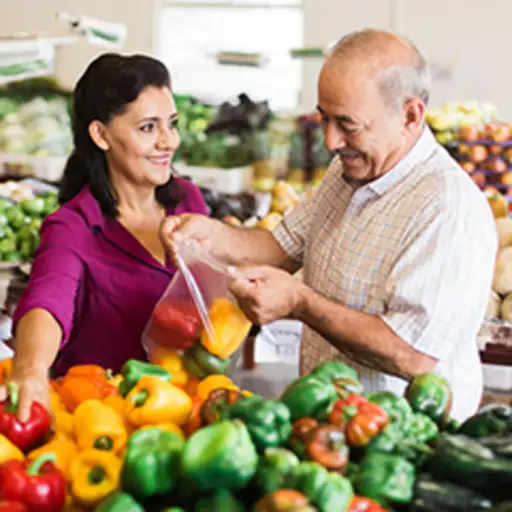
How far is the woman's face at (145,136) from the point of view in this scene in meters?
2.41

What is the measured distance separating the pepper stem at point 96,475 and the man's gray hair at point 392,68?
111 cm

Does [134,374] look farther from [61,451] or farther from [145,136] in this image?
[145,136]

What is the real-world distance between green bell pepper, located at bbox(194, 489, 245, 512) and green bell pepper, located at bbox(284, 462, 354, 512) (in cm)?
8

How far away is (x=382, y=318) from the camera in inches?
78.1

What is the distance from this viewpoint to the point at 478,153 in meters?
4.47

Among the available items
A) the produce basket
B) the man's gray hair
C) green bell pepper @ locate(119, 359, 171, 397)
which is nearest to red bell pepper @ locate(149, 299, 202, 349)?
green bell pepper @ locate(119, 359, 171, 397)

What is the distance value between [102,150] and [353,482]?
1.57 m

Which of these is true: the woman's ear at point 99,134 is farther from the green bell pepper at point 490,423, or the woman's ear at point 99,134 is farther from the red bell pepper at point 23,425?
the green bell pepper at point 490,423

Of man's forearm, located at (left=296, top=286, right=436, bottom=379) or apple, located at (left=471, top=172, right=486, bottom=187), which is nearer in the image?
man's forearm, located at (left=296, top=286, right=436, bottom=379)

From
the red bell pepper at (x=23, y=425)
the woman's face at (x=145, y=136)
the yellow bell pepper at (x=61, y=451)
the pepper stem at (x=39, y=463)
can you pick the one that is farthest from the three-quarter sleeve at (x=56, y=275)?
the pepper stem at (x=39, y=463)

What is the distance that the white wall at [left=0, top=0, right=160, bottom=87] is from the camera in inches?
306

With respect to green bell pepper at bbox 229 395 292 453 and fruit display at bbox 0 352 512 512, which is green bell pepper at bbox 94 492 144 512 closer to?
fruit display at bbox 0 352 512 512

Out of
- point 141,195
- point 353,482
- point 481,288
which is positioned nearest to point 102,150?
point 141,195

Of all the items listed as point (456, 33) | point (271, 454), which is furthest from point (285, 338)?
point (456, 33)
